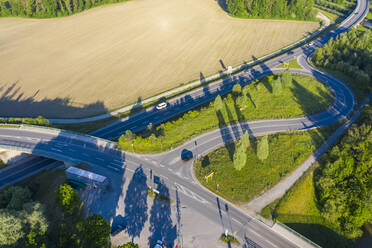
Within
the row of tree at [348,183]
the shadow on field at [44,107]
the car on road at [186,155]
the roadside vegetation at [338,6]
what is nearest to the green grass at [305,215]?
the row of tree at [348,183]

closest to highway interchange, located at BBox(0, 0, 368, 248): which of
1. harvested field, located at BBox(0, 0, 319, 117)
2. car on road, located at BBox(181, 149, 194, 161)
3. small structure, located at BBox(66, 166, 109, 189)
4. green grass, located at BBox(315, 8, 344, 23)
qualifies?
car on road, located at BBox(181, 149, 194, 161)

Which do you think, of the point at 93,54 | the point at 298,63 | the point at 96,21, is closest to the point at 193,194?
the point at 298,63

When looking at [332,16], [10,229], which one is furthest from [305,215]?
[332,16]

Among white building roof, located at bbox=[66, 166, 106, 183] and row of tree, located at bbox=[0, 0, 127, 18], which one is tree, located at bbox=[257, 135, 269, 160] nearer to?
white building roof, located at bbox=[66, 166, 106, 183]

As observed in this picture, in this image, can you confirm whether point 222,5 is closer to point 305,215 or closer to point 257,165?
point 257,165

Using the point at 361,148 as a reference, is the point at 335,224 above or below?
below

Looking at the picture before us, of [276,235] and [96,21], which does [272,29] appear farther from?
[276,235]
